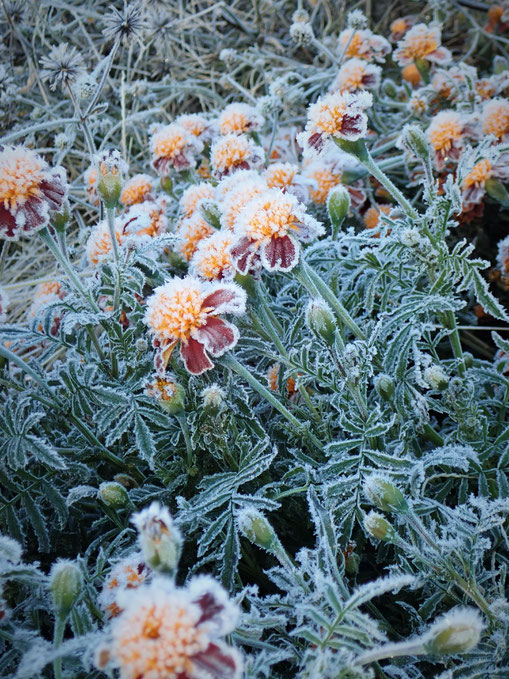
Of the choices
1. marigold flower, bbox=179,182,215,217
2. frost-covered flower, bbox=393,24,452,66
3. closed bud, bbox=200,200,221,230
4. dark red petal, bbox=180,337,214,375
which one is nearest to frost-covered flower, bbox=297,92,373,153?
closed bud, bbox=200,200,221,230

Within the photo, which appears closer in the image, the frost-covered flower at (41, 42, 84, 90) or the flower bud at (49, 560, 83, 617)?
the flower bud at (49, 560, 83, 617)

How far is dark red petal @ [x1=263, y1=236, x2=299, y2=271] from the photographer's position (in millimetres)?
890

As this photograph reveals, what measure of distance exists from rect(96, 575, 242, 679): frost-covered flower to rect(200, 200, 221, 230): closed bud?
2.36ft

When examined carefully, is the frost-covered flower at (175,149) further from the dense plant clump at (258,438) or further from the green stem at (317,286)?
the green stem at (317,286)

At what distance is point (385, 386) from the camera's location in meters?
0.95

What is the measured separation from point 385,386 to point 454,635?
16.5 inches

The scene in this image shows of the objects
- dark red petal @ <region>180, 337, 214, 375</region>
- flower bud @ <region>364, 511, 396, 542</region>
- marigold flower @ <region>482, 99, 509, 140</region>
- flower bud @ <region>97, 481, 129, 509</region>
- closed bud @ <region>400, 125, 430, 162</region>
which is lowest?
flower bud @ <region>97, 481, 129, 509</region>

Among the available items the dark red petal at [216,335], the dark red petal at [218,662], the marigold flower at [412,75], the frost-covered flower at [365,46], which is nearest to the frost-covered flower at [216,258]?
the dark red petal at [216,335]

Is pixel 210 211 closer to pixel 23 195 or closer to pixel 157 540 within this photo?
pixel 23 195

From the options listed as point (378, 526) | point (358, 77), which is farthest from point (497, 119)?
point (378, 526)

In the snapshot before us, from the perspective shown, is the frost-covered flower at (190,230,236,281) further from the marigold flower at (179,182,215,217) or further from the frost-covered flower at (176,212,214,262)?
the marigold flower at (179,182,215,217)

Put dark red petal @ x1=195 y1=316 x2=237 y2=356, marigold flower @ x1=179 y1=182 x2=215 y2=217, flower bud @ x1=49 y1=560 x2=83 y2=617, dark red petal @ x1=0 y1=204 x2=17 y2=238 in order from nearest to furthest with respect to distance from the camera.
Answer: flower bud @ x1=49 y1=560 x2=83 y2=617 < dark red petal @ x1=195 y1=316 x2=237 y2=356 < dark red petal @ x1=0 y1=204 x2=17 y2=238 < marigold flower @ x1=179 y1=182 x2=215 y2=217

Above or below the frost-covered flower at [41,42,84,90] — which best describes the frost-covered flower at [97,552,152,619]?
below

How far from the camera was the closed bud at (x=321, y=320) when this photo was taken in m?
0.86
